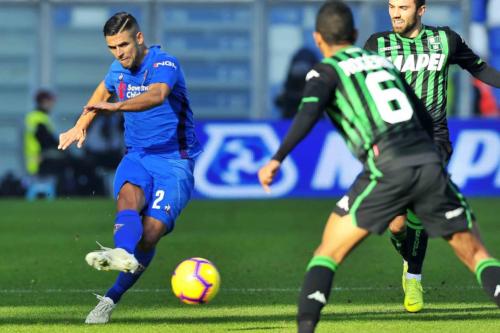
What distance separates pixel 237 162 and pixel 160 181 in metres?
11.6

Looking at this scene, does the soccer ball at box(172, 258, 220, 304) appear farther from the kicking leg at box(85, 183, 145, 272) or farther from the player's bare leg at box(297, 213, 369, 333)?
the player's bare leg at box(297, 213, 369, 333)

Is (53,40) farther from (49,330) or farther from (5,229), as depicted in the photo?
(49,330)

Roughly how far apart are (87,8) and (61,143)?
17.7 m

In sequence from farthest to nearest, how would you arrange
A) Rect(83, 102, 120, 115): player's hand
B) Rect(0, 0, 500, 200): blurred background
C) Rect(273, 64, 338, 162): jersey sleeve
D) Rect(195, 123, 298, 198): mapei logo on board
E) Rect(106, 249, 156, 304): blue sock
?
Rect(0, 0, 500, 200): blurred background
Rect(195, 123, 298, 198): mapei logo on board
Rect(106, 249, 156, 304): blue sock
Rect(83, 102, 120, 115): player's hand
Rect(273, 64, 338, 162): jersey sleeve

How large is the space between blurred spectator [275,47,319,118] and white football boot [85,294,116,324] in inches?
627

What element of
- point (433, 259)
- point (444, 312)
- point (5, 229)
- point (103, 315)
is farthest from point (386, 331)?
point (5, 229)

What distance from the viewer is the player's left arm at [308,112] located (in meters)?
6.57

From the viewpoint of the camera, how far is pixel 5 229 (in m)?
16.1

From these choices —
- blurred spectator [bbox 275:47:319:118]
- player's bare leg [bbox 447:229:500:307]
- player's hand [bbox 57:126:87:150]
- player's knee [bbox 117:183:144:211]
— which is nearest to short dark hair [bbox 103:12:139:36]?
player's hand [bbox 57:126:87:150]

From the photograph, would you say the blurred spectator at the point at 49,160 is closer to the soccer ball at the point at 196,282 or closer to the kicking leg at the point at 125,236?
the kicking leg at the point at 125,236

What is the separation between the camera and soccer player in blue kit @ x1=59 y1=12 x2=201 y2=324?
7961mm

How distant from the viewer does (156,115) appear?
27.8 ft

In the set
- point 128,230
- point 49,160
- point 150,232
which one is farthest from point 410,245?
point 49,160

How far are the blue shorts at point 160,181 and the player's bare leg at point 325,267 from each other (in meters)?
1.80
